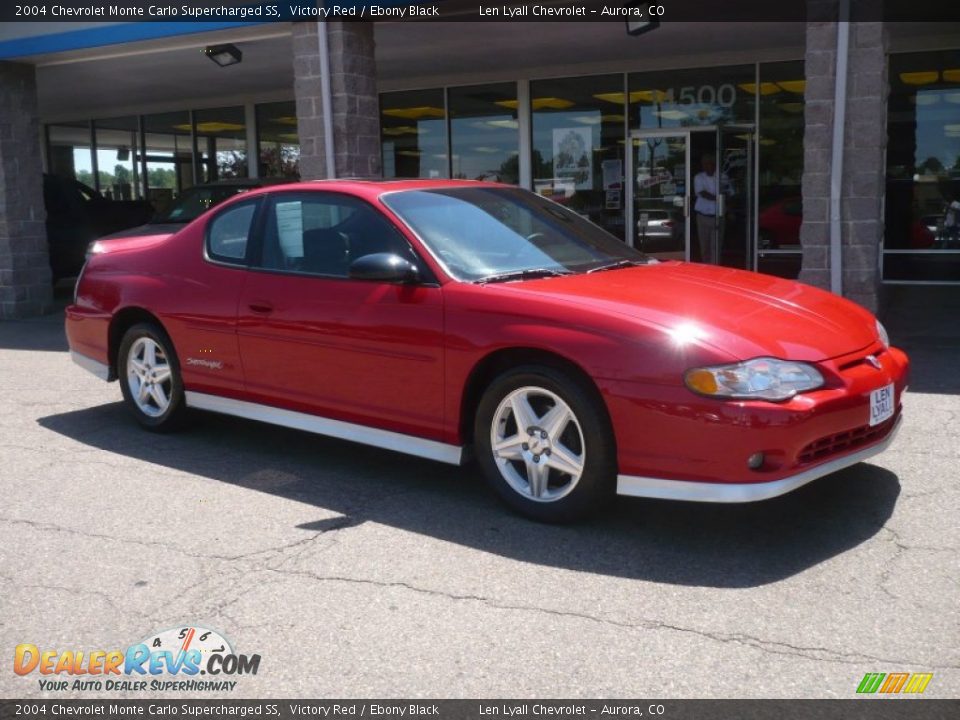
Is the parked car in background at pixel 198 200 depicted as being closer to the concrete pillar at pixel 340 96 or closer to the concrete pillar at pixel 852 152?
the concrete pillar at pixel 340 96

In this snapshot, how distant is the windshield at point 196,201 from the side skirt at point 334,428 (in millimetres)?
6542

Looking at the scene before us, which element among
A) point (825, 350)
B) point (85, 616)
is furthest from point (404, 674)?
point (825, 350)

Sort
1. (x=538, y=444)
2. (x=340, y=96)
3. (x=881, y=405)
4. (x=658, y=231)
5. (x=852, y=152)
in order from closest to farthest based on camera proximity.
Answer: (x=881, y=405) < (x=538, y=444) < (x=852, y=152) < (x=340, y=96) < (x=658, y=231)

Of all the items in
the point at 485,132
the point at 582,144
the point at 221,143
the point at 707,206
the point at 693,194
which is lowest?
the point at 707,206

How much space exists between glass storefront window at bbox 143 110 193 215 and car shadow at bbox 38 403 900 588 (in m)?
15.8

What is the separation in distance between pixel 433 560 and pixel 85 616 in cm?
138

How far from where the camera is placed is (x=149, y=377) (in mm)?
6406

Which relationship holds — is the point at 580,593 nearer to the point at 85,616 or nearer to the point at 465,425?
the point at 465,425

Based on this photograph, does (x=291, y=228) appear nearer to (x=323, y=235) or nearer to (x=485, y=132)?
(x=323, y=235)

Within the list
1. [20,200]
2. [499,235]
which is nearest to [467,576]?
[499,235]

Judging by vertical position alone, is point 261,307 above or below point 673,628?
above

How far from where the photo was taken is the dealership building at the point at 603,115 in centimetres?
846

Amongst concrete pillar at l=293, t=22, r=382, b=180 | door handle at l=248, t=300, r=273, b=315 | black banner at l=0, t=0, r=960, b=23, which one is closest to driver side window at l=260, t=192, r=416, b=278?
door handle at l=248, t=300, r=273, b=315

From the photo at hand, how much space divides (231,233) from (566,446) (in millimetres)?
2643
